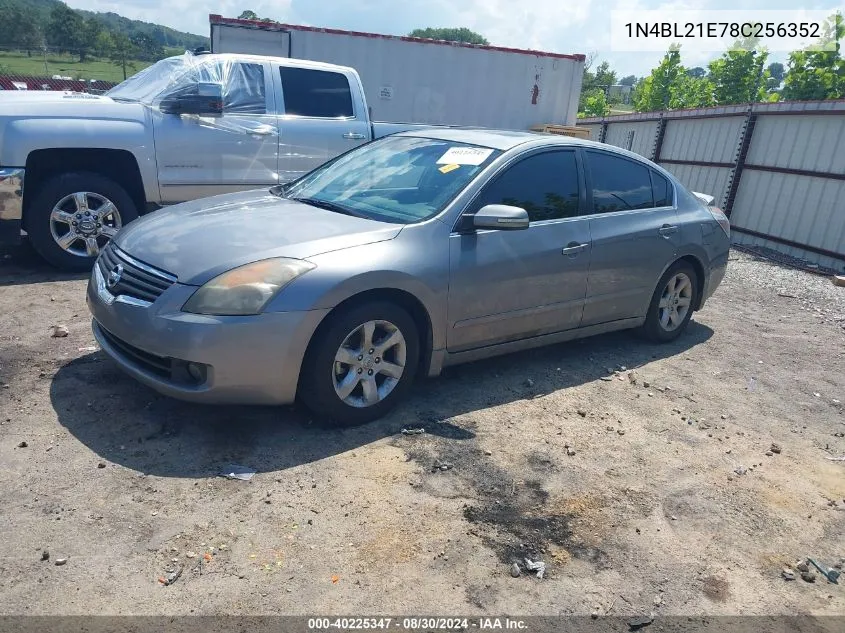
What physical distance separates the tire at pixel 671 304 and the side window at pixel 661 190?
519 millimetres

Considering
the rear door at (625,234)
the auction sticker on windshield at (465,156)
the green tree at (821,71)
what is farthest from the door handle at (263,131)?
the green tree at (821,71)

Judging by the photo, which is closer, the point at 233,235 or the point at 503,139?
the point at 233,235

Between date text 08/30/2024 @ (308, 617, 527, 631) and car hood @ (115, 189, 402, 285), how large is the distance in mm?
1778

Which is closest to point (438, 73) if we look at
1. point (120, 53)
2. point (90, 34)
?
point (120, 53)

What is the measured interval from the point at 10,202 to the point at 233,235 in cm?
317

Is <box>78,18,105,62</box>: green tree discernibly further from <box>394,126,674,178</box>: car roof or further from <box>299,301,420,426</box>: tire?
<box>299,301,420,426</box>: tire

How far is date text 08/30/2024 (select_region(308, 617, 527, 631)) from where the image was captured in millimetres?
2424

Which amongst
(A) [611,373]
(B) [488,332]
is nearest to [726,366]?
(A) [611,373]

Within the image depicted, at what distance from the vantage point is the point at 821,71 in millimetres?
18594

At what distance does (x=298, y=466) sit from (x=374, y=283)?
1.03 meters

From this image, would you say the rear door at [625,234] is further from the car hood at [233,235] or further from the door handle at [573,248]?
the car hood at [233,235]

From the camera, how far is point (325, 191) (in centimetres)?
457

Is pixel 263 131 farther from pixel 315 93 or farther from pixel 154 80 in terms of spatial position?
pixel 154 80

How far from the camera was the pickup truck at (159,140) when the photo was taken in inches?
230
